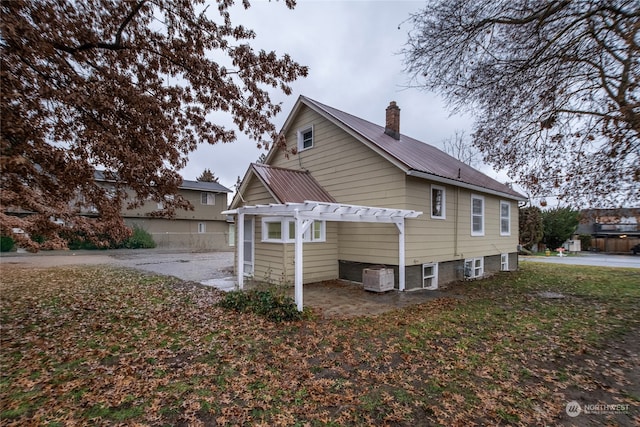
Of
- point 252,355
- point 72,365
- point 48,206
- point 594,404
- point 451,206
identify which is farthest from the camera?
point 451,206

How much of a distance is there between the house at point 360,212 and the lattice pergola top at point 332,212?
0.04m

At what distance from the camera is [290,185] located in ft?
32.2

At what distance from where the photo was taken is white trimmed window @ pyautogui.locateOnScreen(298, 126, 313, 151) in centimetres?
1192

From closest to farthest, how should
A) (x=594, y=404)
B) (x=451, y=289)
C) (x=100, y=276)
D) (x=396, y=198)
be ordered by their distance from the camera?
(x=594, y=404)
(x=396, y=198)
(x=451, y=289)
(x=100, y=276)

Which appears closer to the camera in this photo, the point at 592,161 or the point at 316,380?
the point at 316,380

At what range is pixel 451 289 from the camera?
9.55 m

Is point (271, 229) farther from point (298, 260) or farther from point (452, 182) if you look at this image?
point (452, 182)

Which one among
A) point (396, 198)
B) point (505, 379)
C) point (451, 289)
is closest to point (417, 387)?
point (505, 379)

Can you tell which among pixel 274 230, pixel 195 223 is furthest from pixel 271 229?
pixel 195 223

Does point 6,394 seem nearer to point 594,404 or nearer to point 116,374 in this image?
point 116,374

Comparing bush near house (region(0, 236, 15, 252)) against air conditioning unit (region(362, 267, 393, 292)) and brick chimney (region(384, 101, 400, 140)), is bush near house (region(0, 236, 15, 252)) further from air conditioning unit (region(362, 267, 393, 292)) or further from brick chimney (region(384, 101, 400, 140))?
brick chimney (region(384, 101, 400, 140))

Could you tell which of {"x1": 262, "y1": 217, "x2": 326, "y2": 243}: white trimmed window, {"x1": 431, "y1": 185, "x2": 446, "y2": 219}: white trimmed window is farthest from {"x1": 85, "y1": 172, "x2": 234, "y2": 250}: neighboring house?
{"x1": 431, "y1": 185, "x2": 446, "y2": 219}: white trimmed window

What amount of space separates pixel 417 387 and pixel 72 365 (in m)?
4.66

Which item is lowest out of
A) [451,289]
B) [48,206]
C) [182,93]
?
[451,289]
